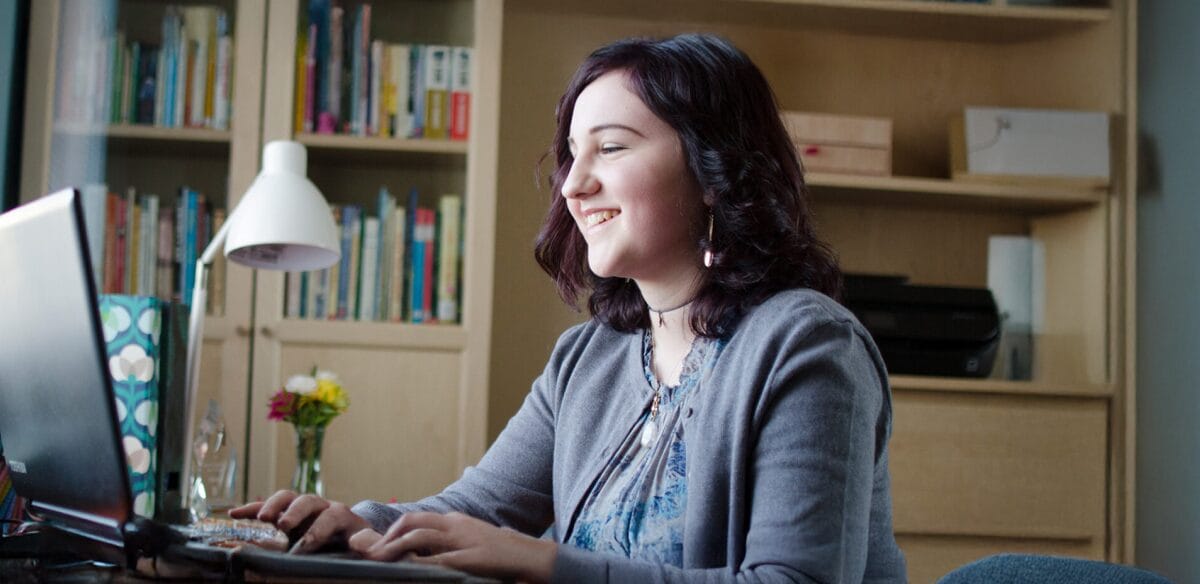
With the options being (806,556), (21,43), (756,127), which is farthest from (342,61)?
(806,556)

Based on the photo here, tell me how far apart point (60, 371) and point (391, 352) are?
184 centimetres

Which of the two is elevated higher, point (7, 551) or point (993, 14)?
point (993, 14)

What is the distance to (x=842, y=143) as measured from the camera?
2.86 metres

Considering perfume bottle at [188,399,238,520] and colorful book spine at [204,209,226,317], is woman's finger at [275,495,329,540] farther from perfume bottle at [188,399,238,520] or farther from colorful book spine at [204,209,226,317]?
colorful book spine at [204,209,226,317]

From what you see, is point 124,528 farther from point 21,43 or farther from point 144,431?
point 21,43

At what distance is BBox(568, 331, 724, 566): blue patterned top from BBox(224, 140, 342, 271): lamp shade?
2.37ft

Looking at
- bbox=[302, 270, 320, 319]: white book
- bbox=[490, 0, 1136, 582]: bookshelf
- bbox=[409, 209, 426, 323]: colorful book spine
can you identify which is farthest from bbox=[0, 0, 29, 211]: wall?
bbox=[490, 0, 1136, 582]: bookshelf

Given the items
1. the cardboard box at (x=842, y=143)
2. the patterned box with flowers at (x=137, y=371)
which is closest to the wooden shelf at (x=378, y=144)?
the cardboard box at (x=842, y=143)

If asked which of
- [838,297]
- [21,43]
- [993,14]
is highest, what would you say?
[993,14]

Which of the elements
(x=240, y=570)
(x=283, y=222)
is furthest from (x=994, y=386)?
(x=240, y=570)

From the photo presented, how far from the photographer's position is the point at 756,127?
54.7 inches

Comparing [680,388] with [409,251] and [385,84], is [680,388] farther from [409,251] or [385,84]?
[385,84]

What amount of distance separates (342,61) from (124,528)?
2075 mm

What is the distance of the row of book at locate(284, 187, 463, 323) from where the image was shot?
9.18 ft
